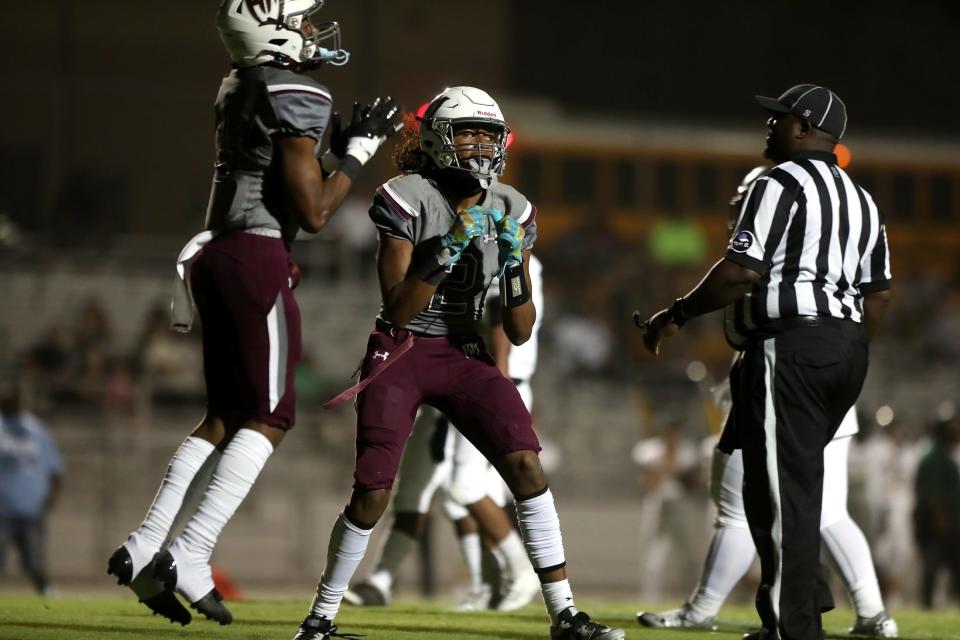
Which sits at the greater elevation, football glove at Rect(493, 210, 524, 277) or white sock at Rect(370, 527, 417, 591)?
football glove at Rect(493, 210, 524, 277)

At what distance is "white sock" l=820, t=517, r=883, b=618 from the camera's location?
5.88 m

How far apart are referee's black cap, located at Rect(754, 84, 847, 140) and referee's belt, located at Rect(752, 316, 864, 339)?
0.69 m

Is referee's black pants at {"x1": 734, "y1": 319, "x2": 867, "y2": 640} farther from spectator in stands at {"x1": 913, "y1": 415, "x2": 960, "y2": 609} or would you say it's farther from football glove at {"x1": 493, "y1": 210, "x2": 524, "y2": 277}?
spectator in stands at {"x1": 913, "y1": 415, "x2": 960, "y2": 609}

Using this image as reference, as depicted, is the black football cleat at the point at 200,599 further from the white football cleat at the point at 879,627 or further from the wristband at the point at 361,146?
the white football cleat at the point at 879,627

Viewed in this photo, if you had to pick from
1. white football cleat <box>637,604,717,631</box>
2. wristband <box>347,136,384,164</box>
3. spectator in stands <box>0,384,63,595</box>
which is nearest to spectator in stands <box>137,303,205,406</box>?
spectator in stands <box>0,384,63,595</box>

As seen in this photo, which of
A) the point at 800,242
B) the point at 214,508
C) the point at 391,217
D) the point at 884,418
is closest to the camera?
the point at 391,217

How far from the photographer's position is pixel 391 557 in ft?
23.2

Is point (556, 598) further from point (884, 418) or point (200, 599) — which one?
point (884, 418)

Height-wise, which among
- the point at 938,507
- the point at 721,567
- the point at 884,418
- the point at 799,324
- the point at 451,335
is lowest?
the point at 938,507

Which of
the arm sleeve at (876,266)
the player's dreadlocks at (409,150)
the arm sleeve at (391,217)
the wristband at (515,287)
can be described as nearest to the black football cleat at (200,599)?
the arm sleeve at (391,217)

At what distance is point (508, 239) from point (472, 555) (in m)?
3.21

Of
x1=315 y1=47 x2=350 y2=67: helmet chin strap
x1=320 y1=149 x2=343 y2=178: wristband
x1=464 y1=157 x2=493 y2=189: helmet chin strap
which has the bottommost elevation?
x1=320 y1=149 x2=343 y2=178: wristband

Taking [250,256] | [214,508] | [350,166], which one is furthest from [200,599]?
[350,166]

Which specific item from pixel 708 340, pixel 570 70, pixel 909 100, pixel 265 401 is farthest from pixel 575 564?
pixel 909 100
